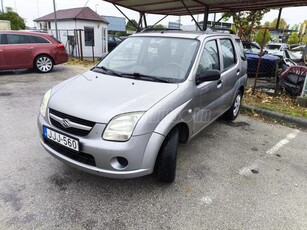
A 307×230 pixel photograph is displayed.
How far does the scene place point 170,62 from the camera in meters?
3.03

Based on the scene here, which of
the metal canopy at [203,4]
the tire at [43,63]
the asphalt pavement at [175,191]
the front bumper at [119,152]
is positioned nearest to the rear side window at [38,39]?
the tire at [43,63]

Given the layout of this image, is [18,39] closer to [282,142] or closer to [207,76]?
[207,76]

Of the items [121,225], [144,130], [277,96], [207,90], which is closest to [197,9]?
[277,96]

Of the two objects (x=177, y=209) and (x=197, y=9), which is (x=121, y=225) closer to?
(x=177, y=209)

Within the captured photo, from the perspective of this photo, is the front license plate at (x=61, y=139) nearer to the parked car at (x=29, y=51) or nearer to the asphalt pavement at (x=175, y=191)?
the asphalt pavement at (x=175, y=191)

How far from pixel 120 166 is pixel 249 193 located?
1483 millimetres

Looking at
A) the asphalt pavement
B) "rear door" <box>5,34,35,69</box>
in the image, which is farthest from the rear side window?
the asphalt pavement

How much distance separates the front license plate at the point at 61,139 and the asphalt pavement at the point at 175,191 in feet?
1.80

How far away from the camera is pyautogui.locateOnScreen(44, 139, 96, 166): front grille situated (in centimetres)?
228

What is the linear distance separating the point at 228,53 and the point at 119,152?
114 inches

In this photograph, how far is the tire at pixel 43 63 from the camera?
8.85m

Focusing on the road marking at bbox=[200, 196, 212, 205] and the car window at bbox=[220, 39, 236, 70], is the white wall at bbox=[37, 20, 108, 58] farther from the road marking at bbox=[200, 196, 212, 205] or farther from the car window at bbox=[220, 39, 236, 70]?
the road marking at bbox=[200, 196, 212, 205]

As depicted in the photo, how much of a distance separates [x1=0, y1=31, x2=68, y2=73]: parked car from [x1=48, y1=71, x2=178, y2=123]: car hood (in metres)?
6.60

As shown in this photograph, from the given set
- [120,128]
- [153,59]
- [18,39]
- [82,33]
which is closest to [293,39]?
[82,33]
